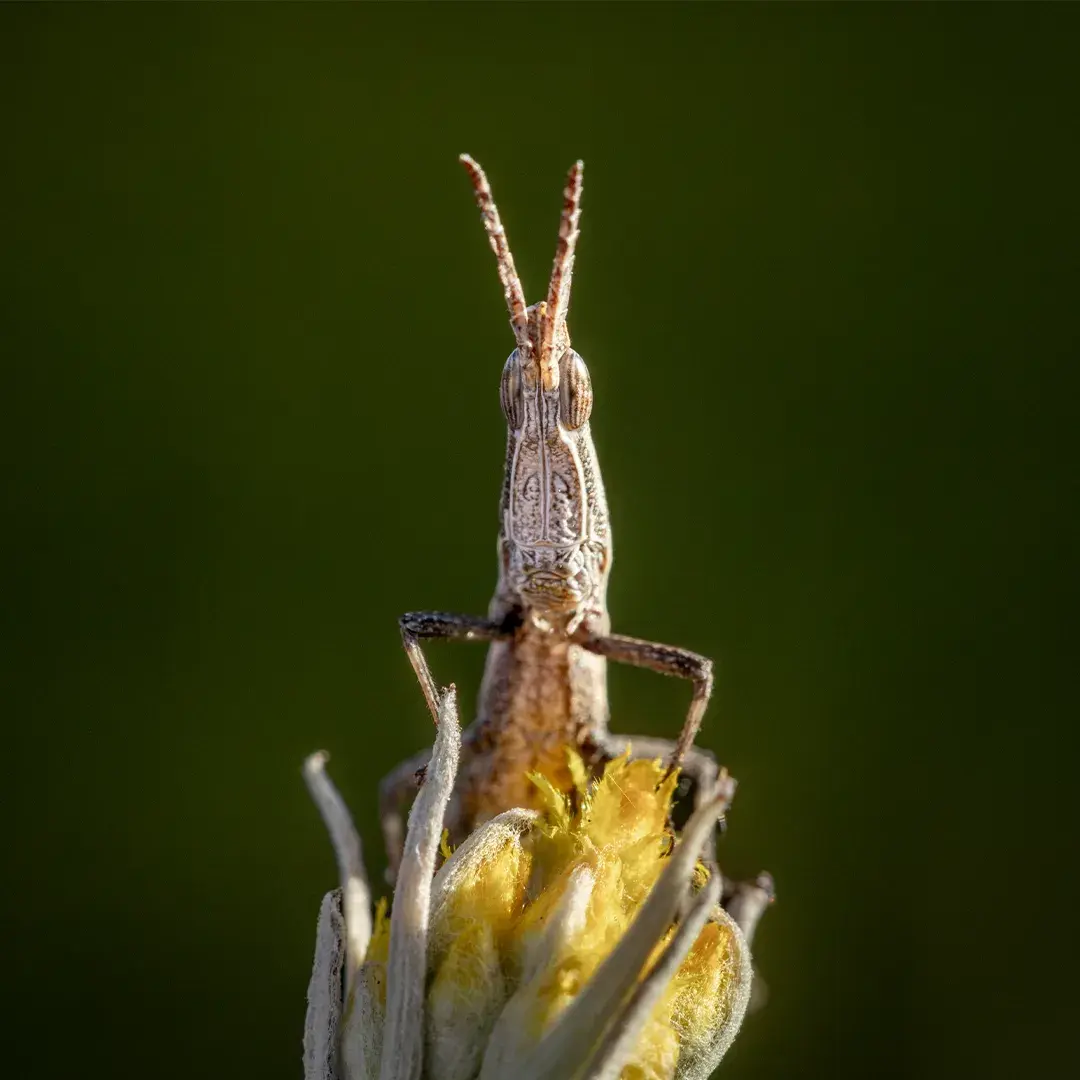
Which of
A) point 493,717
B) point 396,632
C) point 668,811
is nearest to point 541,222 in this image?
point 396,632

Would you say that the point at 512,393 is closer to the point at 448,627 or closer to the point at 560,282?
the point at 560,282

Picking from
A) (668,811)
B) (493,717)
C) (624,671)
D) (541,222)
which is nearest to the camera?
(668,811)

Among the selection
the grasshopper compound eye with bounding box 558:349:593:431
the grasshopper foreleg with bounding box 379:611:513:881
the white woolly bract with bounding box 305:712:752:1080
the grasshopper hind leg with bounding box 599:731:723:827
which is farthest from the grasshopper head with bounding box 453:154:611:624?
the white woolly bract with bounding box 305:712:752:1080

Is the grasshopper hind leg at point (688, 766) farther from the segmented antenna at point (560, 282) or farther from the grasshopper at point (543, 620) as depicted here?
the segmented antenna at point (560, 282)

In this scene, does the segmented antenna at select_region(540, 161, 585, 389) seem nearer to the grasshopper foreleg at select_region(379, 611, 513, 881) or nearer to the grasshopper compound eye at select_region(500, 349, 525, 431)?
the grasshopper compound eye at select_region(500, 349, 525, 431)

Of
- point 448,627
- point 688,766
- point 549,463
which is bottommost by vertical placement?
point 688,766

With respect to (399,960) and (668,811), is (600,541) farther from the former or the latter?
(399,960)

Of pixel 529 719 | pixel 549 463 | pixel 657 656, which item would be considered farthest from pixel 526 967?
pixel 657 656

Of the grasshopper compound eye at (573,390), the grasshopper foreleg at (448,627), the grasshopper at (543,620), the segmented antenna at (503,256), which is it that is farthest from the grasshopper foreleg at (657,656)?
the segmented antenna at (503,256)
